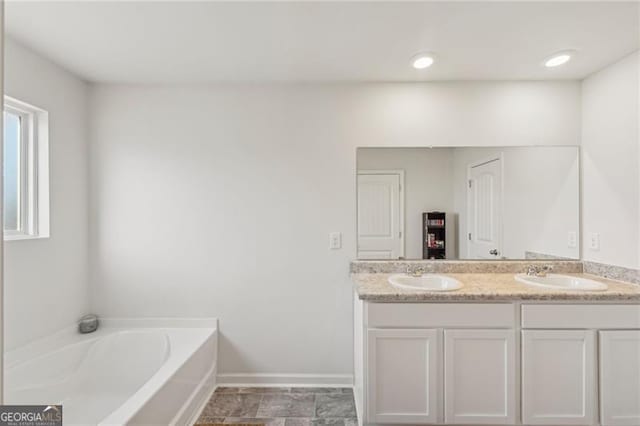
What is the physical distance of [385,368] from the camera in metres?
1.98

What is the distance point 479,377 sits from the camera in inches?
77.9

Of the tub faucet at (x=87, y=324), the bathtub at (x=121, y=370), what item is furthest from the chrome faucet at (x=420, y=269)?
the tub faucet at (x=87, y=324)

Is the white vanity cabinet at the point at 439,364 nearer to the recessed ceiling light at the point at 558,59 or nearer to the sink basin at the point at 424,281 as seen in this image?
the sink basin at the point at 424,281

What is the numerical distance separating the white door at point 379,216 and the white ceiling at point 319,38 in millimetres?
766

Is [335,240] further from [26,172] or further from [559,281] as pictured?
[26,172]

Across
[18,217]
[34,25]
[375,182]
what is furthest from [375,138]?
[18,217]

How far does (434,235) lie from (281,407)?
164cm

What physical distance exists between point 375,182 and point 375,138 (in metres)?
0.33

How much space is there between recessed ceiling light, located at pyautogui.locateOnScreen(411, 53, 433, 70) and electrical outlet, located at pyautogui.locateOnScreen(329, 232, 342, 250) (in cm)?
130

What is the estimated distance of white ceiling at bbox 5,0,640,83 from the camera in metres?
1.74

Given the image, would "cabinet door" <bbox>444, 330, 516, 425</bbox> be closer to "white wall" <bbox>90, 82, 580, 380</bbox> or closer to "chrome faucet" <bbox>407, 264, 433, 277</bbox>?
"chrome faucet" <bbox>407, 264, 433, 277</bbox>

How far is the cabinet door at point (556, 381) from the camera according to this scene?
77.4 inches

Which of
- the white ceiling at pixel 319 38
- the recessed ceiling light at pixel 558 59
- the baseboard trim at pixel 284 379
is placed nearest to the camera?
the white ceiling at pixel 319 38

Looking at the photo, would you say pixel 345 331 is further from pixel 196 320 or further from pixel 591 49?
pixel 591 49
